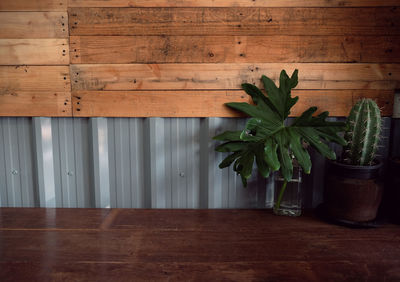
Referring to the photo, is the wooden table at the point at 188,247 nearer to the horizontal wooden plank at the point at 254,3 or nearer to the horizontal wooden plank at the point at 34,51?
the horizontal wooden plank at the point at 34,51

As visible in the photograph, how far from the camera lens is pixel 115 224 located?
1597 millimetres

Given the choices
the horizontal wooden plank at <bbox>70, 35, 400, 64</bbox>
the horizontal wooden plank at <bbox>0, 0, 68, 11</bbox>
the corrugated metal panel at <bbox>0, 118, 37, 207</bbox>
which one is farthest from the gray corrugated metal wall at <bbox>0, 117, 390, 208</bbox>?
the horizontal wooden plank at <bbox>0, 0, 68, 11</bbox>

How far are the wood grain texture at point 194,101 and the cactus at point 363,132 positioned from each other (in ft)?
0.74

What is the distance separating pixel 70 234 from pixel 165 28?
112 centimetres

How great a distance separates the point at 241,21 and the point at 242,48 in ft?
0.45

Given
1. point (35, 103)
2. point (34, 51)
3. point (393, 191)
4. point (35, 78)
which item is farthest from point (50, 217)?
point (393, 191)

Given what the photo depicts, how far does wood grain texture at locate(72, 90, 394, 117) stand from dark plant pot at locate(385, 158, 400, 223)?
12.4 inches

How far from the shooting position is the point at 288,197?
1.73 m

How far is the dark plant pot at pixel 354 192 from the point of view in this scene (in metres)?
1.50

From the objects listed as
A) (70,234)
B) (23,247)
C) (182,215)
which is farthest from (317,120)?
(23,247)

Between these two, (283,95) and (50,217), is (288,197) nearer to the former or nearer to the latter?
(283,95)

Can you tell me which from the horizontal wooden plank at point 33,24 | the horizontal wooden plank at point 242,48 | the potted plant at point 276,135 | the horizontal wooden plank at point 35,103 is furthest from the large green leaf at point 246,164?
the horizontal wooden plank at point 33,24

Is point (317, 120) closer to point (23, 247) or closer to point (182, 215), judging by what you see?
point (182, 215)

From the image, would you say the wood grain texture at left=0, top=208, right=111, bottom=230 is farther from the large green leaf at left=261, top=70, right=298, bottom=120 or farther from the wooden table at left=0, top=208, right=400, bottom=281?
the large green leaf at left=261, top=70, right=298, bottom=120
